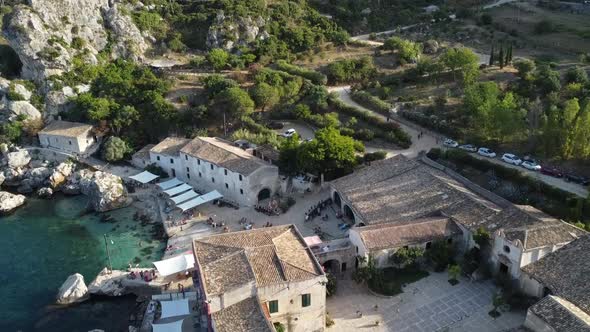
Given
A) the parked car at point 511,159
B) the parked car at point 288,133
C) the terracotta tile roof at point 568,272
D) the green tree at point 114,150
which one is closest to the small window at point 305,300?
the terracotta tile roof at point 568,272

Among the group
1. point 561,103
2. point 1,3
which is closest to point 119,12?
point 1,3

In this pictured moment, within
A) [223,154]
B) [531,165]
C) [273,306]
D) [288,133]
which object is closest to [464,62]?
[531,165]

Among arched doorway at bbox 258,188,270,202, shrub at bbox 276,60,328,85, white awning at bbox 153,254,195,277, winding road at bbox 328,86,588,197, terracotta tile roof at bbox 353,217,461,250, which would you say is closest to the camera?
terracotta tile roof at bbox 353,217,461,250

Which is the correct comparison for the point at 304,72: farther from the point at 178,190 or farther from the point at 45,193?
the point at 45,193

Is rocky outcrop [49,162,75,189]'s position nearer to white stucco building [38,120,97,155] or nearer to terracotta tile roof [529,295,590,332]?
A: white stucco building [38,120,97,155]

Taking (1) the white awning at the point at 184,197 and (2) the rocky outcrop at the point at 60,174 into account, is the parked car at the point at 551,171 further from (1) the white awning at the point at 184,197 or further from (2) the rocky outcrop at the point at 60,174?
(2) the rocky outcrop at the point at 60,174

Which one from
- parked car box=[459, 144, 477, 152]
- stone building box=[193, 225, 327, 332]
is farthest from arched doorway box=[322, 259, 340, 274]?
parked car box=[459, 144, 477, 152]
